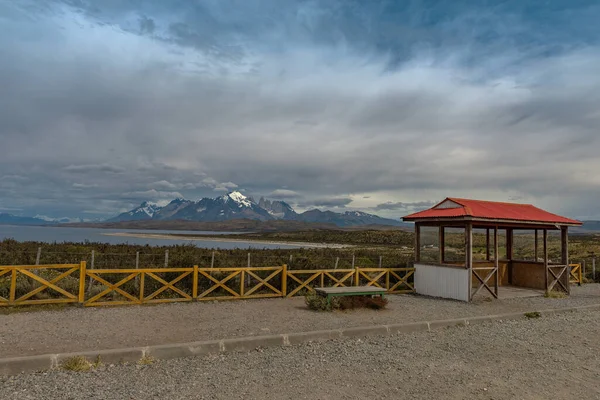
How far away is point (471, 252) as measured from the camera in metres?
12.8

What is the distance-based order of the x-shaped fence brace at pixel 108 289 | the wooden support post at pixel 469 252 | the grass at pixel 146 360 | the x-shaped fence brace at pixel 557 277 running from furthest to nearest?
1. the x-shaped fence brace at pixel 557 277
2. the wooden support post at pixel 469 252
3. the x-shaped fence brace at pixel 108 289
4. the grass at pixel 146 360

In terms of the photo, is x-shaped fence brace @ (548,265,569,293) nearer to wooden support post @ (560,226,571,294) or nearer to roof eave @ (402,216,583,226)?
wooden support post @ (560,226,571,294)

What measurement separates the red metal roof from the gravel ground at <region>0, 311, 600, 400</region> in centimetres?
538

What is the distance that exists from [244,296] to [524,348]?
7470 millimetres

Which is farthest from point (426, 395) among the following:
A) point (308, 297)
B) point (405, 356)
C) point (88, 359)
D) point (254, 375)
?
point (308, 297)

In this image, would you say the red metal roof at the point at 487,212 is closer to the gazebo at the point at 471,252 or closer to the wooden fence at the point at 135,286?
the gazebo at the point at 471,252

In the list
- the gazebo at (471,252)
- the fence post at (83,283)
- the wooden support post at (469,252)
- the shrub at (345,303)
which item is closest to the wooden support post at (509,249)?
the gazebo at (471,252)

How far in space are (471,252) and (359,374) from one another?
807cm

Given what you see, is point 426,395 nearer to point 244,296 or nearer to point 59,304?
point 244,296

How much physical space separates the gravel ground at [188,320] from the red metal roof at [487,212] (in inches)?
107

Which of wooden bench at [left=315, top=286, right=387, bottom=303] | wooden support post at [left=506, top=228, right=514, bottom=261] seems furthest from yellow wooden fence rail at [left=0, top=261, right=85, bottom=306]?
wooden support post at [left=506, top=228, right=514, bottom=261]

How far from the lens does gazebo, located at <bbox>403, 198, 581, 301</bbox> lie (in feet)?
42.8

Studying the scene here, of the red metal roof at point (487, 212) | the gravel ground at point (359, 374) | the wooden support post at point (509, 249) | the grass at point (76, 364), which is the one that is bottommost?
the gravel ground at point (359, 374)

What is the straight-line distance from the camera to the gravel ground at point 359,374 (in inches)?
210
